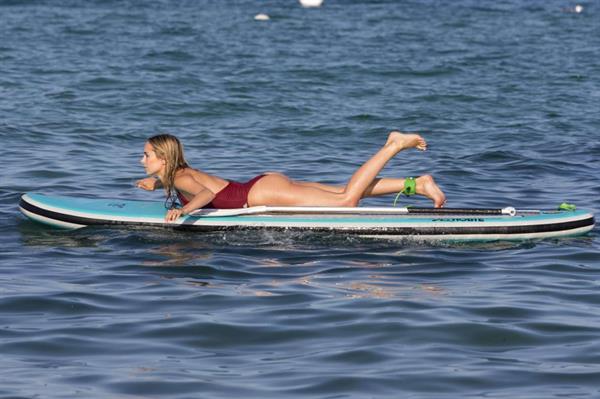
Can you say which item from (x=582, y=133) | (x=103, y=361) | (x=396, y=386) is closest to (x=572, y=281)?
(x=396, y=386)

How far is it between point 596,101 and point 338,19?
14.1 metres

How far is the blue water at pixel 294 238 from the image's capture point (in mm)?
6816

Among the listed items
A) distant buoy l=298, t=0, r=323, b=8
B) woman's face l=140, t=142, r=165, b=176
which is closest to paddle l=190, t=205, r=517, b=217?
woman's face l=140, t=142, r=165, b=176

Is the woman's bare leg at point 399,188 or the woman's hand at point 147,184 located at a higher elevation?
the woman's hand at point 147,184

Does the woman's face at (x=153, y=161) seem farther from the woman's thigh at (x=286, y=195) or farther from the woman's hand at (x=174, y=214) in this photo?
the woman's thigh at (x=286, y=195)

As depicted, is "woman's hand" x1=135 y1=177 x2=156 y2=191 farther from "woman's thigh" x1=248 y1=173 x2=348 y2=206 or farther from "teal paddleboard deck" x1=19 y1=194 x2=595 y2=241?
"woman's thigh" x1=248 y1=173 x2=348 y2=206

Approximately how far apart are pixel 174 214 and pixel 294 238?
985 mm

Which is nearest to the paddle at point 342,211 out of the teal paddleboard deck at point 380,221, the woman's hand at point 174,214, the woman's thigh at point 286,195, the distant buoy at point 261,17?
the teal paddleboard deck at point 380,221

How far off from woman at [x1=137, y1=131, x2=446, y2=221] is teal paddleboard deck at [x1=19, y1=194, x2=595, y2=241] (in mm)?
134

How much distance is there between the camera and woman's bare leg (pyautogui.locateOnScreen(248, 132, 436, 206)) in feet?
33.5

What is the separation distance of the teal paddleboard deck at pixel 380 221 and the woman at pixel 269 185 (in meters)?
0.13

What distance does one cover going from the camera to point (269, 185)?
10320mm

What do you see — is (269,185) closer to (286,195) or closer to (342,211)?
(286,195)

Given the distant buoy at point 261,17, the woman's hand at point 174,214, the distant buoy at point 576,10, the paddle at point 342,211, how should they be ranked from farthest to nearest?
1. the distant buoy at point 576,10
2. the distant buoy at point 261,17
3. the paddle at point 342,211
4. the woman's hand at point 174,214
